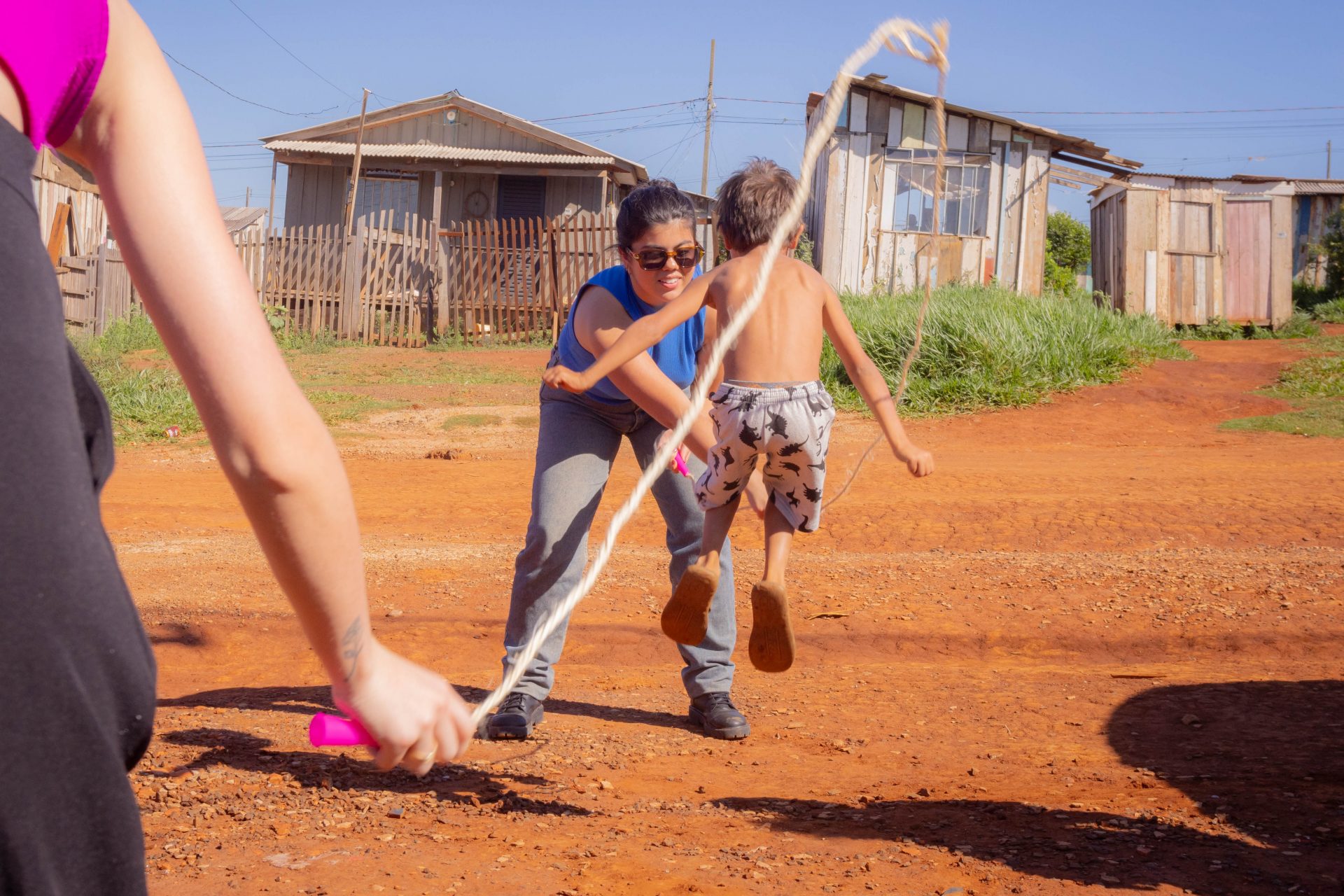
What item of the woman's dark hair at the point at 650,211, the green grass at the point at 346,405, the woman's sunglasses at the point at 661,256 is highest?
the woman's dark hair at the point at 650,211

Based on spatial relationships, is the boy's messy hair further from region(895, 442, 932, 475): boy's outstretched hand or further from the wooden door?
the wooden door

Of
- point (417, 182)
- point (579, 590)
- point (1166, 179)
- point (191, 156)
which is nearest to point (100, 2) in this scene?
point (191, 156)

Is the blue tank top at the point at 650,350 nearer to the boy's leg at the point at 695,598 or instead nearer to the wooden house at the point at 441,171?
the boy's leg at the point at 695,598

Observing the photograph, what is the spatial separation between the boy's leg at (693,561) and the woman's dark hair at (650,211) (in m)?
0.69

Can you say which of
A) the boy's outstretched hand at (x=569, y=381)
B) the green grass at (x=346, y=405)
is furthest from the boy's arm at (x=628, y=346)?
the green grass at (x=346, y=405)

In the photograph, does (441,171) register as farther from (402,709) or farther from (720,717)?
(402,709)

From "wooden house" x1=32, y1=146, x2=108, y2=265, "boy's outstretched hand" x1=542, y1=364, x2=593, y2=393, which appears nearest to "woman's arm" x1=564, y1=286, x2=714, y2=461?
"boy's outstretched hand" x1=542, y1=364, x2=593, y2=393

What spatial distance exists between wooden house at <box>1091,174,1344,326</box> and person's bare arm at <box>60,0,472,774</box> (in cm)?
1661

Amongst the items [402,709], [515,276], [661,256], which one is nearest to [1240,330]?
[515,276]

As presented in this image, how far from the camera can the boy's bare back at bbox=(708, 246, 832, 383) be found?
11.9 feet

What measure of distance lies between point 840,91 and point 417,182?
1968 centimetres

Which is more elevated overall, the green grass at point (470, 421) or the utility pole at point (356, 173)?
the utility pole at point (356, 173)

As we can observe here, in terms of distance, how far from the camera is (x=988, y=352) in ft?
38.5

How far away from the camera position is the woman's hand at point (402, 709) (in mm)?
1019
